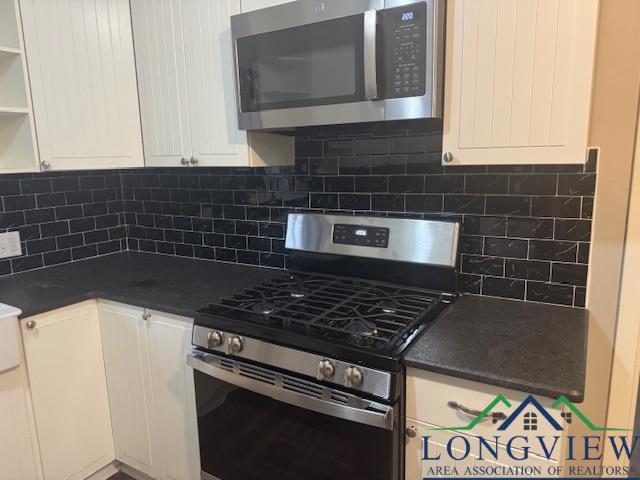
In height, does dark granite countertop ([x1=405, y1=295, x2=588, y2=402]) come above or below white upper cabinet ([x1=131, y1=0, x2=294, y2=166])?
below

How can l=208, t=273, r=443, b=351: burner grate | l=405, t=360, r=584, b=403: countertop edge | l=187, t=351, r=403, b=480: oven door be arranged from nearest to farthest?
l=405, t=360, r=584, b=403: countertop edge
l=187, t=351, r=403, b=480: oven door
l=208, t=273, r=443, b=351: burner grate

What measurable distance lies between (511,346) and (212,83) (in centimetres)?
142

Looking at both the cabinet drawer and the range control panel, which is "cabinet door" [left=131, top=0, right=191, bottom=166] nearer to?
the range control panel

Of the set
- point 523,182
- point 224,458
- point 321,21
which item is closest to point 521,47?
point 523,182

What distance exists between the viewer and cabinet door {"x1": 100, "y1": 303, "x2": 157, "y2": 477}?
1791 millimetres

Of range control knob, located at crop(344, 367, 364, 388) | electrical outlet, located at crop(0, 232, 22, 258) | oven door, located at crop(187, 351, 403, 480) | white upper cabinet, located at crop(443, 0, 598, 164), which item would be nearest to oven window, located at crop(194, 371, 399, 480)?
oven door, located at crop(187, 351, 403, 480)

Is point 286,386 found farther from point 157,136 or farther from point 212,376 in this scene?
point 157,136

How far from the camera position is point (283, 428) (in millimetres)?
1371

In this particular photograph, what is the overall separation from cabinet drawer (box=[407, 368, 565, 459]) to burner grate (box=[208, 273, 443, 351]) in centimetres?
14

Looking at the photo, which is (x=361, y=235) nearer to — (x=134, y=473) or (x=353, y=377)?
(x=353, y=377)

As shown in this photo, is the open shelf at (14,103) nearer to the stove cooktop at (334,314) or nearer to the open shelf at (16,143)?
the open shelf at (16,143)

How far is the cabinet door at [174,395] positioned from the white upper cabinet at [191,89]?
69 centimetres

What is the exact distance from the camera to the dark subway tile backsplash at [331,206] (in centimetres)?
149

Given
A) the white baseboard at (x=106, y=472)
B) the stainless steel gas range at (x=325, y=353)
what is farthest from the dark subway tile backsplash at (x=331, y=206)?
the white baseboard at (x=106, y=472)
